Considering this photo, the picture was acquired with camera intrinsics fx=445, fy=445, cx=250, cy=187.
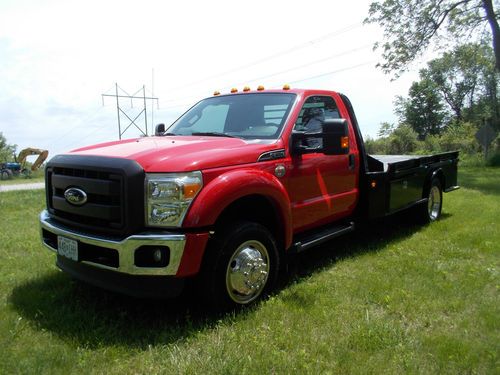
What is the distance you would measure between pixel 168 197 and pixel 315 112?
2297mm

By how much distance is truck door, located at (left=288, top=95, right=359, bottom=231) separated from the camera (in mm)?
4379

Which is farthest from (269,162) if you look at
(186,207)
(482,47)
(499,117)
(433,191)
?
(499,117)

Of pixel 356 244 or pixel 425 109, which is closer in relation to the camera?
pixel 356 244

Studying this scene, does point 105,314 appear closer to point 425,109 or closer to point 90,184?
point 90,184

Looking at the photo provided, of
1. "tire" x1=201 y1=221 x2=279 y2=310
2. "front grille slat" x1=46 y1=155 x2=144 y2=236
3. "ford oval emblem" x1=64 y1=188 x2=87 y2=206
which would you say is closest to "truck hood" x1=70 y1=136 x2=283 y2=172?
"front grille slat" x1=46 y1=155 x2=144 y2=236

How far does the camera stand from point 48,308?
3760 mm

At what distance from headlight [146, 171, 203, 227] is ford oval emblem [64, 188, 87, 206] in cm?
63

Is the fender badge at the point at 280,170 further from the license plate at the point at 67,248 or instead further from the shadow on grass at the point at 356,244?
the license plate at the point at 67,248

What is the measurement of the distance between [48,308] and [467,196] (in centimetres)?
986

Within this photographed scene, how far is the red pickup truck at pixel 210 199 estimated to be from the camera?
128 inches

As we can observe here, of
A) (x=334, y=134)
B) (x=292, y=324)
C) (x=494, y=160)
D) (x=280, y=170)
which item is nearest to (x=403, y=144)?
(x=494, y=160)

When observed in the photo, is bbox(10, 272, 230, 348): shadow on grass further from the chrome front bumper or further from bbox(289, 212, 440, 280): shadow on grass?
bbox(289, 212, 440, 280): shadow on grass

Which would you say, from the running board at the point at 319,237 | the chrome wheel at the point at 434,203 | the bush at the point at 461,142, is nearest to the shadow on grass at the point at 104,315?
the running board at the point at 319,237

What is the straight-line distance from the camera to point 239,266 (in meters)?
3.65
